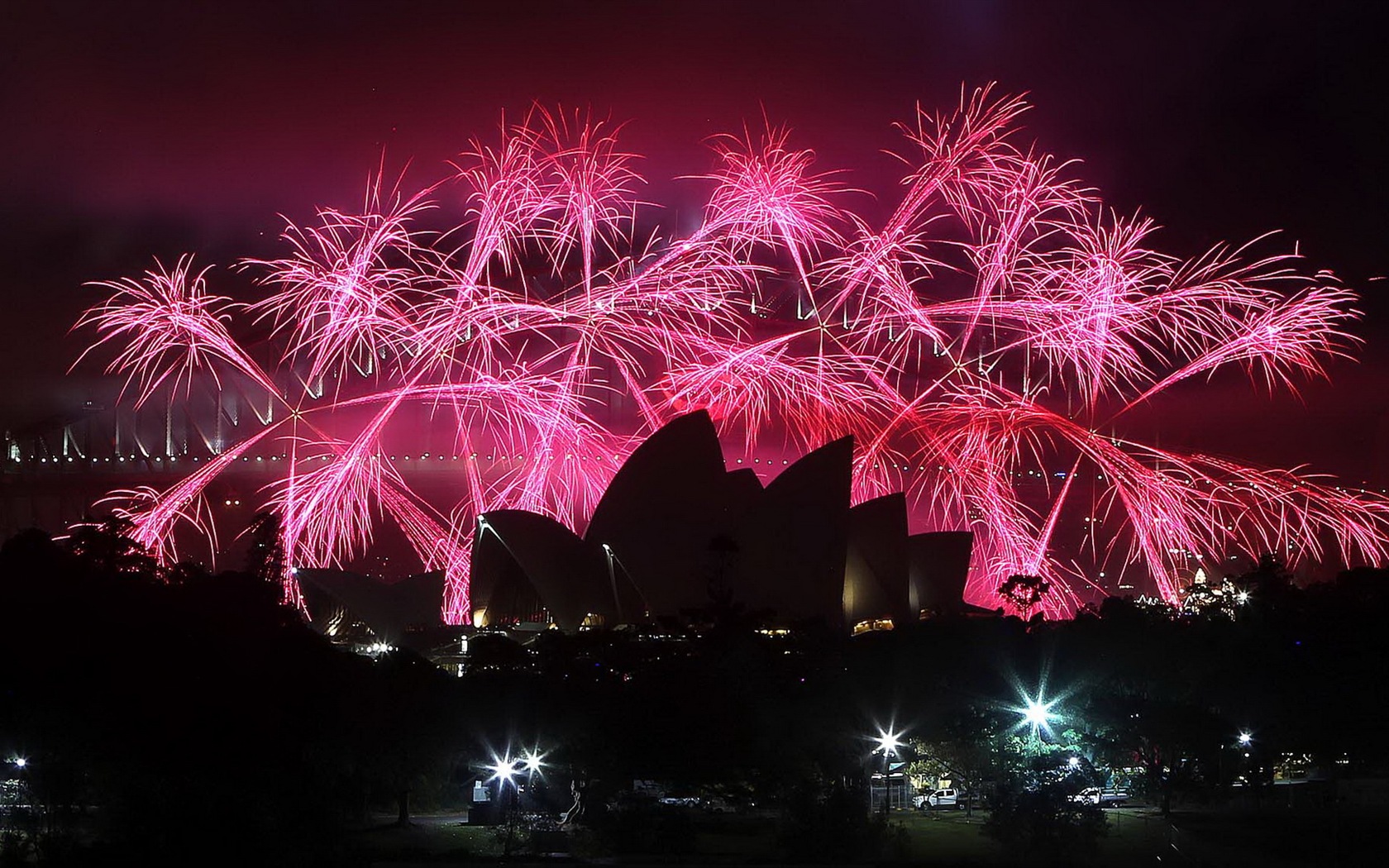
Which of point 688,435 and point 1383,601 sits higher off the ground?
point 688,435

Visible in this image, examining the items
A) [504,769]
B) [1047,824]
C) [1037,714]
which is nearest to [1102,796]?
[1037,714]

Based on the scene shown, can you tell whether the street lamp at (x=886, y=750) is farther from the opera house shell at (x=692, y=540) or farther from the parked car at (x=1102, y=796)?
the opera house shell at (x=692, y=540)

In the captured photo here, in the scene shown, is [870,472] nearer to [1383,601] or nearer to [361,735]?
[1383,601]

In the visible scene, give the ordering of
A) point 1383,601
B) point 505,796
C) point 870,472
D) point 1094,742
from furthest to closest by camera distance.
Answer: point 870,472 < point 1383,601 < point 1094,742 < point 505,796

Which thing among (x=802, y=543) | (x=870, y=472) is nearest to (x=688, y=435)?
(x=802, y=543)

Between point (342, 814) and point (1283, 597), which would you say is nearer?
point (342, 814)

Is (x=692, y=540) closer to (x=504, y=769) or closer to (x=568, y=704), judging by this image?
(x=568, y=704)

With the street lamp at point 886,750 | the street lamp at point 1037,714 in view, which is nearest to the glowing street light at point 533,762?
the street lamp at point 886,750

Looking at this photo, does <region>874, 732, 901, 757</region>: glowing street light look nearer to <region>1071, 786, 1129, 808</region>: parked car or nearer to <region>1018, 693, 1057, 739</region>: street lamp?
<region>1018, 693, 1057, 739</region>: street lamp
